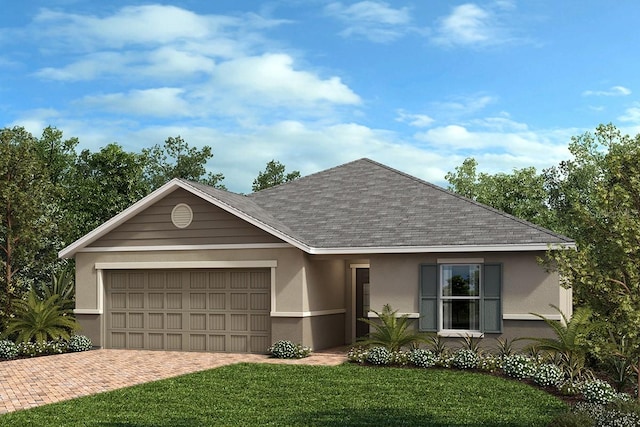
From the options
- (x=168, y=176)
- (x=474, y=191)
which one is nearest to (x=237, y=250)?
(x=474, y=191)

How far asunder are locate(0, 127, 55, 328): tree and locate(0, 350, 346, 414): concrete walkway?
4.25 meters

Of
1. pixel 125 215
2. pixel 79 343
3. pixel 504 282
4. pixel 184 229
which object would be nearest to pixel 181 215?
pixel 184 229

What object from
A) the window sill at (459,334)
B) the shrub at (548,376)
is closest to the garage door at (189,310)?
the window sill at (459,334)

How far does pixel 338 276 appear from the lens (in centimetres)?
2105

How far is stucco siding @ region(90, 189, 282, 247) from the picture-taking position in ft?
63.7

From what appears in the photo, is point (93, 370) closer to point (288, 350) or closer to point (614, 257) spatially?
point (288, 350)

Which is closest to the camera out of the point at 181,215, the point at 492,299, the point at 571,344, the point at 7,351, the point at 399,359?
the point at 571,344

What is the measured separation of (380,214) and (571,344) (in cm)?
655

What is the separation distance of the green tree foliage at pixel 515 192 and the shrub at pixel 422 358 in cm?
2252

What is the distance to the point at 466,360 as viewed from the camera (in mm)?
16312

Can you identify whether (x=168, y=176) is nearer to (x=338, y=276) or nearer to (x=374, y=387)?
(x=338, y=276)

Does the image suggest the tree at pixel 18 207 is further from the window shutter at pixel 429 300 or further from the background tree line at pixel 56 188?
the window shutter at pixel 429 300

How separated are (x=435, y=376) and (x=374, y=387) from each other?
6.17 ft

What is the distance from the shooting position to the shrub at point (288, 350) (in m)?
18.3
